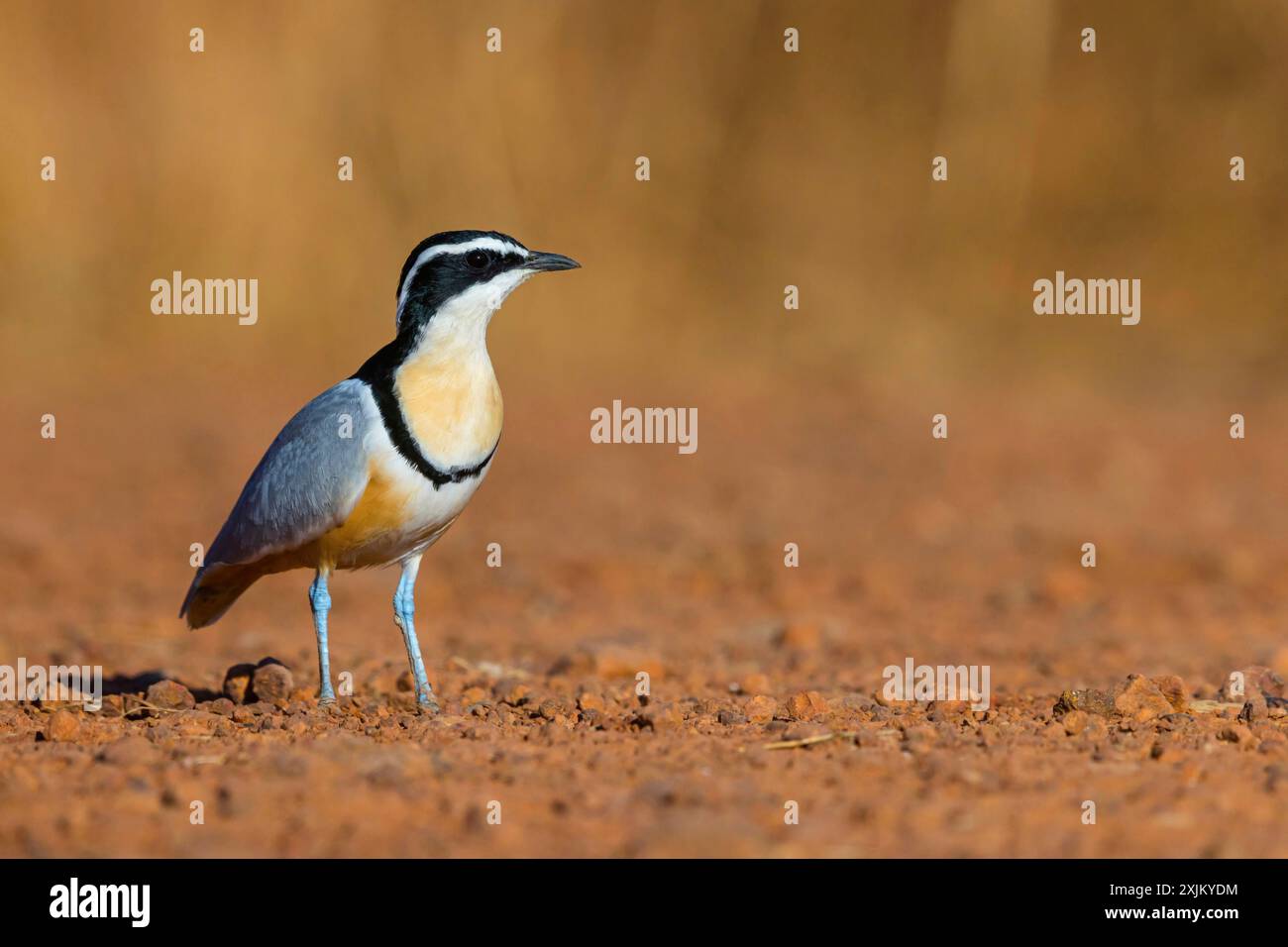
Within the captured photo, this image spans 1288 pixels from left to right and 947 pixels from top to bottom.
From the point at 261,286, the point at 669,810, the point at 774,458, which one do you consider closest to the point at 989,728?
the point at 669,810

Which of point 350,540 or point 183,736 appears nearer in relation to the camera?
point 183,736

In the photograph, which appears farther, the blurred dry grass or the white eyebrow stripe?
the blurred dry grass

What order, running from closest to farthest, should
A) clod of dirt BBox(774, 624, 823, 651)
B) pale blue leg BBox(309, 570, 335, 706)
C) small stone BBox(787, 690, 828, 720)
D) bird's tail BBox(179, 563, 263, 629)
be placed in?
small stone BBox(787, 690, 828, 720) → pale blue leg BBox(309, 570, 335, 706) → bird's tail BBox(179, 563, 263, 629) → clod of dirt BBox(774, 624, 823, 651)

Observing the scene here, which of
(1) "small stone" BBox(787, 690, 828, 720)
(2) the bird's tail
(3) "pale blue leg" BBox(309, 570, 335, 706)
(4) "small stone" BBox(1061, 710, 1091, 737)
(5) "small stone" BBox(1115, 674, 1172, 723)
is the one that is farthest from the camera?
(2) the bird's tail

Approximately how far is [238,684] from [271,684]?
0.20 metres

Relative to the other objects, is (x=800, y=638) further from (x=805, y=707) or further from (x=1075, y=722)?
(x=1075, y=722)

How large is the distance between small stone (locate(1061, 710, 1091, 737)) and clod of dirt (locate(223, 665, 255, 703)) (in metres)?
3.29

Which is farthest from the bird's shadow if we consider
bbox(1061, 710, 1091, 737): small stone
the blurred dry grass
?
the blurred dry grass

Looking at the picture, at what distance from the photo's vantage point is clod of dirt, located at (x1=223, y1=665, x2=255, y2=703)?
6863 mm

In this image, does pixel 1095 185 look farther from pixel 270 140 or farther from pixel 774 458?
pixel 270 140

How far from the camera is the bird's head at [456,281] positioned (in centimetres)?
678

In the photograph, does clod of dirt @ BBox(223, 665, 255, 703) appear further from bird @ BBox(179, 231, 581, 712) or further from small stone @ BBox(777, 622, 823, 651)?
small stone @ BBox(777, 622, 823, 651)

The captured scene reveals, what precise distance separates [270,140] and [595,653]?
12564 mm

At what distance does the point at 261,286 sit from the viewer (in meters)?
19.1
